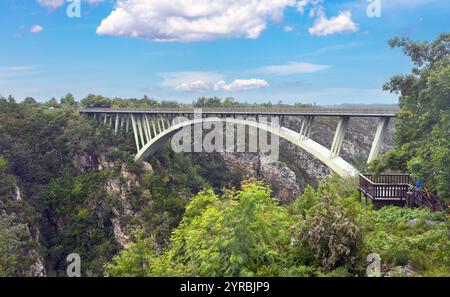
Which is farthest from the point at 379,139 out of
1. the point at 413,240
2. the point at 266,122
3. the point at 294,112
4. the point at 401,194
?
the point at 413,240

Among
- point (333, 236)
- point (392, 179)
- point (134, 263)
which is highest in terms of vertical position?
point (392, 179)

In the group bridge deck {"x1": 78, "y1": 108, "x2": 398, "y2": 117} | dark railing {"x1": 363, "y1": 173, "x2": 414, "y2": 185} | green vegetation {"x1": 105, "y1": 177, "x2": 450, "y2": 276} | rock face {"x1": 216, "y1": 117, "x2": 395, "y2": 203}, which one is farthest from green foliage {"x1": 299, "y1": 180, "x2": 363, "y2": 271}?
rock face {"x1": 216, "y1": 117, "x2": 395, "y2": 203}

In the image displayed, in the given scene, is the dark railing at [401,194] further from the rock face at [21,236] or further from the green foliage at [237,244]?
the rock face at [21,236]

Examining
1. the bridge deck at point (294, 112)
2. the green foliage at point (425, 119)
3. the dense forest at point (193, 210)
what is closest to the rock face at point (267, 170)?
the dense forest at point (193, 210)

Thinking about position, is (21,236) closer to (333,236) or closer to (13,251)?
(13,251)

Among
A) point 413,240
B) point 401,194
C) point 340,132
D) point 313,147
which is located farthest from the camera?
point 313,147

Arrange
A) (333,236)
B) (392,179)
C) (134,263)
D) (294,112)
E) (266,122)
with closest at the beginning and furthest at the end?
1. (333,236)
2. (134,263)
3. (392,179)
4. (294,112)
5. (266,122)

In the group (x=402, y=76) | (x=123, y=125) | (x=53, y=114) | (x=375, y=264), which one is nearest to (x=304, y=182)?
(x=123, y=125)

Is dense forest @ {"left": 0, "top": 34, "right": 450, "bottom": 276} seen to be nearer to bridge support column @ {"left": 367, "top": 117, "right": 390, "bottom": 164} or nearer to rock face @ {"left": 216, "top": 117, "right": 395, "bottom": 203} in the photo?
bridge support column @ {"left": 367, "top": 117, "right": 390, "bottom": 164}
